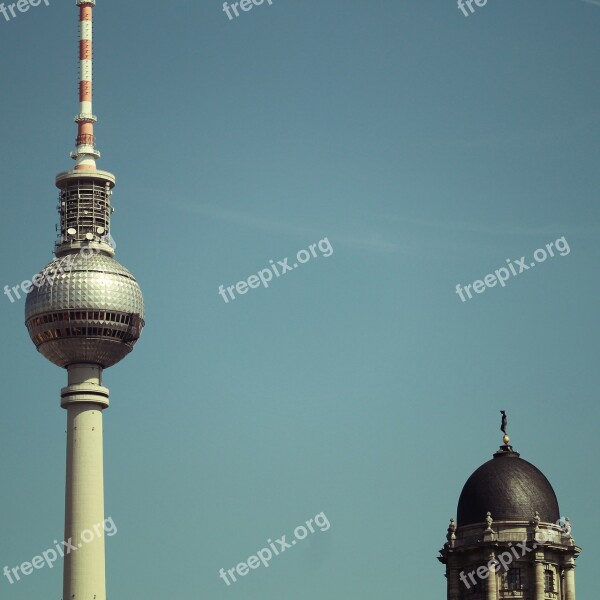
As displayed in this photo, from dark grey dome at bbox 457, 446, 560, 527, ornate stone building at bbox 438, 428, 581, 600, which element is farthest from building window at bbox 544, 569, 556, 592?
dark grey dome at bbox 457, 446, 560, 527

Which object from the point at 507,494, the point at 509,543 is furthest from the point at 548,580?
the point at 507,494

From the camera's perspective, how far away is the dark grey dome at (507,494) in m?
179

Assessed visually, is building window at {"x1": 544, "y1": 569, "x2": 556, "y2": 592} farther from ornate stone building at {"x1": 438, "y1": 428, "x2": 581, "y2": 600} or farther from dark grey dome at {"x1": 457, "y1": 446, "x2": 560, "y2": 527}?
dark grey dome at {"x1": 457, "y1": 446, "x2": 560, "y2": 527}

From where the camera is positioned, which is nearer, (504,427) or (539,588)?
(539,588)

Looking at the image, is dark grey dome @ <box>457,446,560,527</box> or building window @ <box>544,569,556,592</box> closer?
building window @ <box>544,569,556,592</box>

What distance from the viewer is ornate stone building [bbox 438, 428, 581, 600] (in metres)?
176

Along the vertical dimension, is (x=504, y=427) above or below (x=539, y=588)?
above

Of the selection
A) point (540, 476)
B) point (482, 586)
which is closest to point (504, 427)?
point (540, 476)

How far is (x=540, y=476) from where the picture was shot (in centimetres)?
18362

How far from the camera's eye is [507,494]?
180 meters

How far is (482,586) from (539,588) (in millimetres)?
5993

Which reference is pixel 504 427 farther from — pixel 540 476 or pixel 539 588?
pixel 539 588

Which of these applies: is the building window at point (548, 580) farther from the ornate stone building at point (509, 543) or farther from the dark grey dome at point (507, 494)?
the dark grey dome at point (507, 494)

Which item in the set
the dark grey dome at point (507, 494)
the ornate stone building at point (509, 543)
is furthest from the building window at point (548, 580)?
the dark grey dome at point (507, 494)
